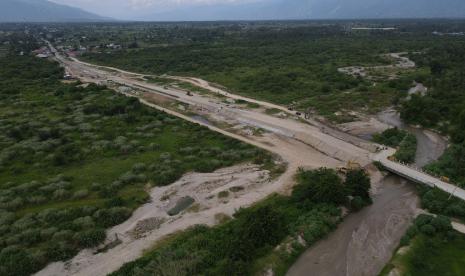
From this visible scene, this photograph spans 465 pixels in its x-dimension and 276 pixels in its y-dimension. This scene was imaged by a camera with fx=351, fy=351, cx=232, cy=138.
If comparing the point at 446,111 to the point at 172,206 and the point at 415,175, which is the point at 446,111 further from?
the point at 172,206

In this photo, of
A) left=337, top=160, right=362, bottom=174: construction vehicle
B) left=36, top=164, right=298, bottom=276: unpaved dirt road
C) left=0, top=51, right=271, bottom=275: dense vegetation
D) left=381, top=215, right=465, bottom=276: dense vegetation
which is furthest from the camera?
left=337, top=160, right=362, bottom=174: construction vehicle

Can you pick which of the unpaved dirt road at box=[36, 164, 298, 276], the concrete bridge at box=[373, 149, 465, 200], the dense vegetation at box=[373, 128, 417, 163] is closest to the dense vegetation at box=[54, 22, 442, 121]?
the dense vegetation at box=[373, 128, 417, 163]

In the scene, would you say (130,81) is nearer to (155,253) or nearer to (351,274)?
(155,253)

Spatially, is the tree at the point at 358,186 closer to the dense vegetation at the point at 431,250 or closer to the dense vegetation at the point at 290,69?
the dense vegetation at the point at 431,250

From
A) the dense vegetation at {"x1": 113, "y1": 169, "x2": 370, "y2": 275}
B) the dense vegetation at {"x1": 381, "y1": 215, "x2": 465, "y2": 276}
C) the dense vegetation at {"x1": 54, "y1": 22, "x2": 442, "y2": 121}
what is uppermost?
the dense vegetation at {"x1": 54, "y1": 22, "x2": 442, "y2": 121}

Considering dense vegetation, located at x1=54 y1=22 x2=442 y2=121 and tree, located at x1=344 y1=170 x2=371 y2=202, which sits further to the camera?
dense vegetation, located at x1=54 y1=22 x2=442 y2=121

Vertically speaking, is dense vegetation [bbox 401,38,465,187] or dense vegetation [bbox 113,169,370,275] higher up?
dense vegetation [bbox 401,38,465,187]

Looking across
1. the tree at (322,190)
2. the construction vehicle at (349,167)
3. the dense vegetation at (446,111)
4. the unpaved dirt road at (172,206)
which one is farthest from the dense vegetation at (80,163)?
the dense vegetation at (446,111)

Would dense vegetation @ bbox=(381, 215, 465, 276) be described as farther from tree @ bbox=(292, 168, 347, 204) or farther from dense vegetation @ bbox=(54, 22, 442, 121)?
dense vegetation @ bbox=(54, 22, 442, 121)
